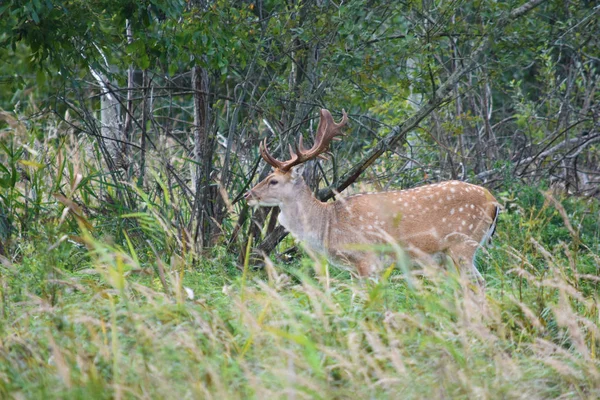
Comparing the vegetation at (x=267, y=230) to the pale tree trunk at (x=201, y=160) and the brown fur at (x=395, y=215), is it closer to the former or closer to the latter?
the pale tree trunk at (x=201, y=160)

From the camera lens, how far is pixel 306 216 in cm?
700

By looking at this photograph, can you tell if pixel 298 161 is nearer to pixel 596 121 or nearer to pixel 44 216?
pixel 44 216

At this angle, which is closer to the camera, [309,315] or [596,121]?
[309,315]

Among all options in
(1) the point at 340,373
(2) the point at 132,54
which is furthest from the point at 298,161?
(1) the point at 340,373

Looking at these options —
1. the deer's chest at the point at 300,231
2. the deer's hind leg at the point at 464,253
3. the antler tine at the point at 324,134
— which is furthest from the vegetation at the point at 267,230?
the antler tine at the point at 324,134

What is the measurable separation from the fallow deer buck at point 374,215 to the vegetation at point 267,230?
0.86 ft


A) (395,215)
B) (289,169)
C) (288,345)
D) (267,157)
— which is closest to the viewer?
(288,345)

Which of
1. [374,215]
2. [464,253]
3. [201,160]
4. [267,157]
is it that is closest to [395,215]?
[374,215]

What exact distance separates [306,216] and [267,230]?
552mm

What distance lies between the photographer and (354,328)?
4.39 metres

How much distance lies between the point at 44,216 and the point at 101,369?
3263 mm

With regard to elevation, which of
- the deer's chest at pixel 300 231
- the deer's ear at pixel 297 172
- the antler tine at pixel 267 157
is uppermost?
the antler tine at pixel 267 157

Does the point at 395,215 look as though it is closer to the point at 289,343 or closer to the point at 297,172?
the point at 297,172

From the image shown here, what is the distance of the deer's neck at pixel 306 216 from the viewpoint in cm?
694
